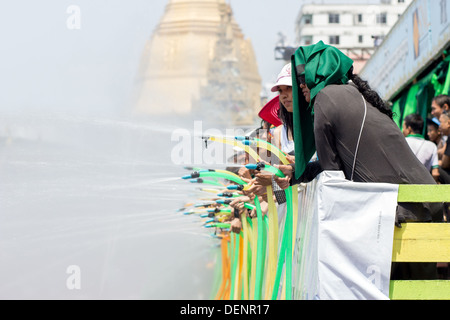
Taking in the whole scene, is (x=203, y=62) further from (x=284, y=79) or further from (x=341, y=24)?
(x=284, y=79)

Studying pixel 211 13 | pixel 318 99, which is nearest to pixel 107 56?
pixel 318 99

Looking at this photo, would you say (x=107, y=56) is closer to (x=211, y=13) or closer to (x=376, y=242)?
(x=376, y=242)

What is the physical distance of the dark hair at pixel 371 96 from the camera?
3.41 meters

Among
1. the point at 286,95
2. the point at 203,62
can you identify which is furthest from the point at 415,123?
the point at 203,62

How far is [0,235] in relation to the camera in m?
5.14

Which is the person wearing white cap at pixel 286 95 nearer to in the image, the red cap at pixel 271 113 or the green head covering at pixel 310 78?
the green head covering at pixel 310 78

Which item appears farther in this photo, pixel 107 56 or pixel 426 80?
pixel 426 80

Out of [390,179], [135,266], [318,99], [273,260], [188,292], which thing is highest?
[318,99]

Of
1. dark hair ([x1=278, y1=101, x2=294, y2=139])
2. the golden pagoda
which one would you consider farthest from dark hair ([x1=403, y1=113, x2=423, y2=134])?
the golden pagoda

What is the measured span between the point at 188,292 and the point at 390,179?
6.39 metres

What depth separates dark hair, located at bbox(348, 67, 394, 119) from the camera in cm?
341

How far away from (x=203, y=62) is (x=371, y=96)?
187 feet

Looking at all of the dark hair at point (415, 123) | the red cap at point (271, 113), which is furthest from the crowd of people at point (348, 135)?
the dark hair at point (415, 123)

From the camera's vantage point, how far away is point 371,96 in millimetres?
3418
